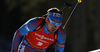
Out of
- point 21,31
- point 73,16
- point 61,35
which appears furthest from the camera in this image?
point 73,16

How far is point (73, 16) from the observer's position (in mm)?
8180

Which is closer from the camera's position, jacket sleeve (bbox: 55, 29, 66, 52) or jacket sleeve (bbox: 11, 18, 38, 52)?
jacket sleeve (bbox: 11, 18, 38, 52)

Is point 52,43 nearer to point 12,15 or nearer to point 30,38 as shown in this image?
point 30,38

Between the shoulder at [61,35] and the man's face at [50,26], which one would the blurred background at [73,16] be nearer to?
the shoulder at [61,35]

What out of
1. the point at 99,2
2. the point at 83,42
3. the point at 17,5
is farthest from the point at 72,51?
the point at 17,5

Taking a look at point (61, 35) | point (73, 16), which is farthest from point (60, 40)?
point (73, 16)

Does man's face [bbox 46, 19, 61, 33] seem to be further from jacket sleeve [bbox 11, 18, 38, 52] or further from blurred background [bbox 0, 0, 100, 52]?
blurred background [bbox 0, 0, 100, 52]

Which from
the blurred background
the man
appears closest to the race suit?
the man

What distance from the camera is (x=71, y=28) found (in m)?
8.45

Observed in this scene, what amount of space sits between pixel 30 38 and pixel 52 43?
Result: 423 millimetres

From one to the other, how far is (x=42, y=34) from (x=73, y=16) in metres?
4.37

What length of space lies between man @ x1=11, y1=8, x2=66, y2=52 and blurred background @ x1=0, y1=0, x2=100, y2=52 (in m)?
3.95

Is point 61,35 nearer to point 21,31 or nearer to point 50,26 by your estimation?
point 50,26

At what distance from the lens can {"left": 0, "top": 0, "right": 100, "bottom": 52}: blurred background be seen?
8.32m
